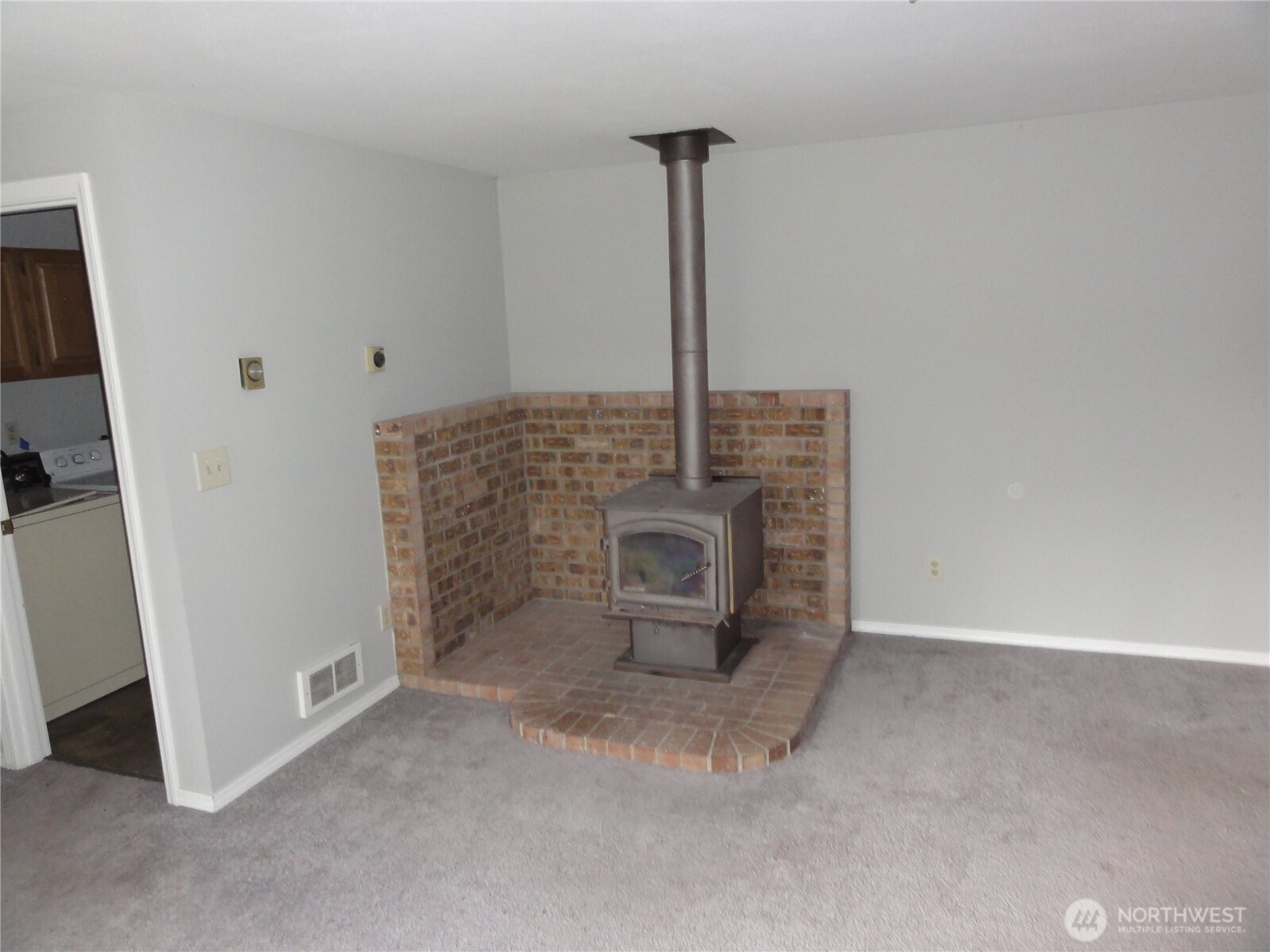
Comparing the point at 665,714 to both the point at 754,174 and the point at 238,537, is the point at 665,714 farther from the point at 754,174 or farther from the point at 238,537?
the point at 754,174

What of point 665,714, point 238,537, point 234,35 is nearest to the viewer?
point 234,35

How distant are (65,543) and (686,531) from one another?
245 cm

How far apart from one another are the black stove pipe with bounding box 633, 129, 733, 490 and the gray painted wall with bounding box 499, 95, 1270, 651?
8.8 inches

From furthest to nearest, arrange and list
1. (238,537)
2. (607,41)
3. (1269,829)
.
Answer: (238,537), (1269,829), (607,41)

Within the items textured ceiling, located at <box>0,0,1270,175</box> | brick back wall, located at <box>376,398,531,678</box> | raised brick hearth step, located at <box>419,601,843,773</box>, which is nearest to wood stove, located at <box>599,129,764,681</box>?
raised brick hearth step, located at <box>419,601,843,773</box>

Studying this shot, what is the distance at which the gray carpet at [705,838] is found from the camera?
224cm

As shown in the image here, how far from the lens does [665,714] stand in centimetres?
323

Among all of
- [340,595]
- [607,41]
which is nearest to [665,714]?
[340,595]

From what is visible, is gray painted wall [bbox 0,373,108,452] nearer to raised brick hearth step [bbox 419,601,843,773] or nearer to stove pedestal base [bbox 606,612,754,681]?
raised brick hearth step [bbox 419,601,843,773]

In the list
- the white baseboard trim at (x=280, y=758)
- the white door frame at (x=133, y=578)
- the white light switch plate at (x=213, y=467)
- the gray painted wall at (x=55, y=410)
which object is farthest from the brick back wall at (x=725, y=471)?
the gray painted wall at (x=55, y=410)

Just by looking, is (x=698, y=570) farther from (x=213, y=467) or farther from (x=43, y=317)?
(x=43, y=317)

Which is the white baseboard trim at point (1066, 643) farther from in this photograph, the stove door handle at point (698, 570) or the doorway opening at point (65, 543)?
the doorway opening at point (65, 543)

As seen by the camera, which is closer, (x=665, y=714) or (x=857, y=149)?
(x=665, y=714)

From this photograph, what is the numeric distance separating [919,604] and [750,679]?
99 centimetres
